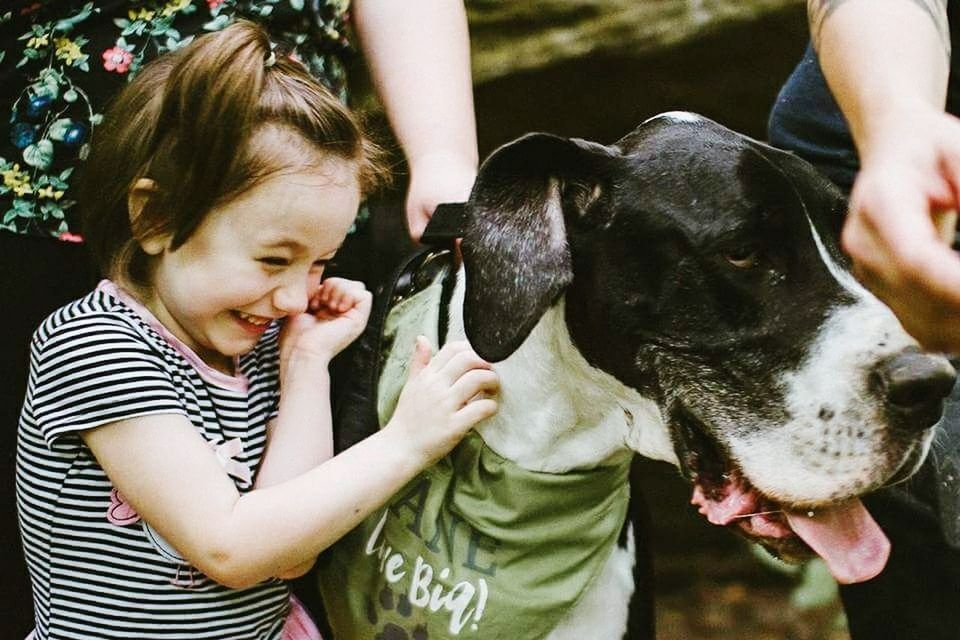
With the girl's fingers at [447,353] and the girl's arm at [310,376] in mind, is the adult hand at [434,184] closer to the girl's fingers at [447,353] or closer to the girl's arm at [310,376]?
the girl's arm at [310,376]

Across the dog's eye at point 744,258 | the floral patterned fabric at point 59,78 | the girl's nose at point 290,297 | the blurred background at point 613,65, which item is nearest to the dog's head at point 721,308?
the dog's eye at point 744,258

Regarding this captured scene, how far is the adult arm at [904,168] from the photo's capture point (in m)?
0.75

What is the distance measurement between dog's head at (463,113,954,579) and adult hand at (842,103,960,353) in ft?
0.82

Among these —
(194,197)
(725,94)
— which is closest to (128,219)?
(194,197)

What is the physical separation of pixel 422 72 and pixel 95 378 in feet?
2.14

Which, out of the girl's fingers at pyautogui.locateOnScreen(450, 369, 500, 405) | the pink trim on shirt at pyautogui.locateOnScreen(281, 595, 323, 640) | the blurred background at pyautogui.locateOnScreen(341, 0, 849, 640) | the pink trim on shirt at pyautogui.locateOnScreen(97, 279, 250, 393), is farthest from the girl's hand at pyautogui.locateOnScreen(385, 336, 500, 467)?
the blurred background at pyautogui.locateOnScreen(341, 0, 849, 640)

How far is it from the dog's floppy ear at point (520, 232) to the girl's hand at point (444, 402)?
6 cm

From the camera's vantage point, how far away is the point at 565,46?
250 centimetres

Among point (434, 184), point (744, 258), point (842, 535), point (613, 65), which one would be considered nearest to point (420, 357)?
point (434, 184)

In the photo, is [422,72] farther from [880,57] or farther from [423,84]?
[880,57]

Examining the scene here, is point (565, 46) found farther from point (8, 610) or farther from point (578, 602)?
point (8, 610)

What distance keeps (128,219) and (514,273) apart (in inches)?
19.4

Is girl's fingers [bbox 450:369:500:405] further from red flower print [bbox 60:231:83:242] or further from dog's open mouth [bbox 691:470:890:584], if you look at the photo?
red flower print [bbox 60:231:83:242]

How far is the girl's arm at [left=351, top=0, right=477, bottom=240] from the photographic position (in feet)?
5.01
